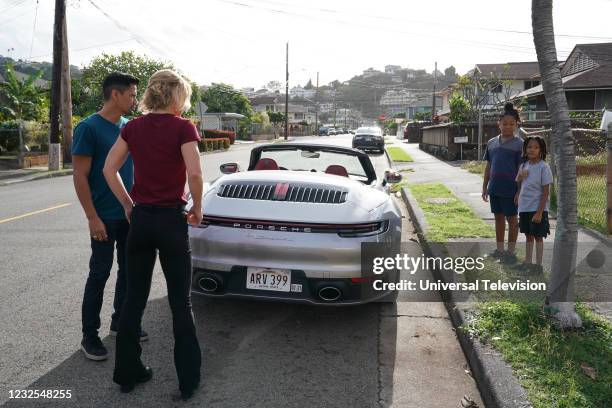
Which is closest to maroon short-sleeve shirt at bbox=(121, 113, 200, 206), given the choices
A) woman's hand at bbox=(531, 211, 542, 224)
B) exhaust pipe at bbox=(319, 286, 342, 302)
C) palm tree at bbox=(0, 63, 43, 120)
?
exhaust pipe at bbox=(319, 286, 342, 302)

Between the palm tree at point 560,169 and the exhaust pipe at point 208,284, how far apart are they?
252cm

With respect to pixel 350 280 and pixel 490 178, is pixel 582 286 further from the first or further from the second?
pixel 350 280

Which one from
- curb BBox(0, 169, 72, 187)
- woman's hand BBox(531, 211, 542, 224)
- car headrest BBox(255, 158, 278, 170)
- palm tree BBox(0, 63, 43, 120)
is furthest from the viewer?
palm tree BBox(0, 63, 43, 120)

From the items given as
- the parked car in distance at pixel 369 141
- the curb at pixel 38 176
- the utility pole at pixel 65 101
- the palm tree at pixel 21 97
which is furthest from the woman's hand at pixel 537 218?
the palm tree at pixel 21 97

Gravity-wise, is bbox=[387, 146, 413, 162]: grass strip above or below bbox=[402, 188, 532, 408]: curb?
above

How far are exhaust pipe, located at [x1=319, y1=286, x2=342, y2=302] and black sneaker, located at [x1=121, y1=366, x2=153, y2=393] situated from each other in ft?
4.20

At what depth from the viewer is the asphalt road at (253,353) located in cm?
329

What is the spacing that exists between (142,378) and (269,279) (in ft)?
3.66

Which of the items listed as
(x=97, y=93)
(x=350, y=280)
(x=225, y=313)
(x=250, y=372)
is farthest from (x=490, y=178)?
(x=97, y=93)

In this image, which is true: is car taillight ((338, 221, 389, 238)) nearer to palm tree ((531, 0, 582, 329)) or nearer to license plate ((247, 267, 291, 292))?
license plate ((247, 267, 291, 292))

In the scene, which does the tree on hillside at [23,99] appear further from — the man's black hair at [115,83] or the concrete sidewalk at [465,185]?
the man's black hair at [115,83]

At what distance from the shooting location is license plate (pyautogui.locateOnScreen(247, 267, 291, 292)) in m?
4.04

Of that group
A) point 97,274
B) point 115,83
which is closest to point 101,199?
point 97,274

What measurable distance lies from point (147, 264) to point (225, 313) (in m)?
1.63
